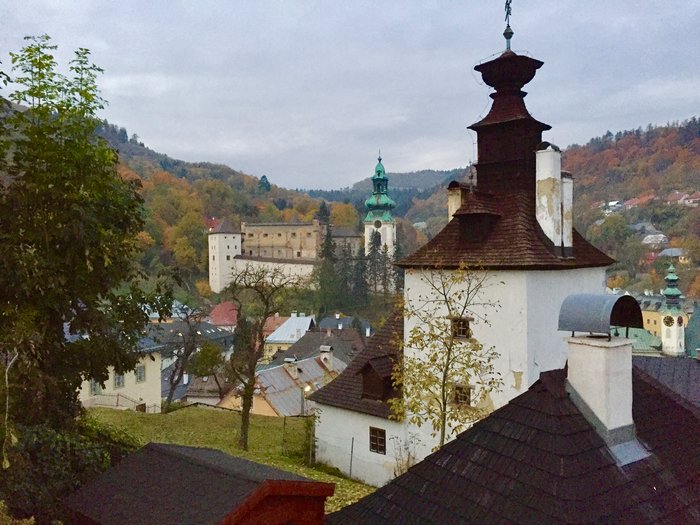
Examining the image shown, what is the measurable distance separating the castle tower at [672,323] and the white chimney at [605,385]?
52.2 m

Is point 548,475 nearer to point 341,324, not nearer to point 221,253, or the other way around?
point 341,324

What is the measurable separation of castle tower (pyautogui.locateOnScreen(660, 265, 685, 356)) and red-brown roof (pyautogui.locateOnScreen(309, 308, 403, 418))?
1716 inches

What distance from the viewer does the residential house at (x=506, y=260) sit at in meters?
13.1

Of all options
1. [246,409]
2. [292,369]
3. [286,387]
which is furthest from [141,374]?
[246,409]

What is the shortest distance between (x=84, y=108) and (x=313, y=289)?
3019 inches

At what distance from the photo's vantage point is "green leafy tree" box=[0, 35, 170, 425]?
9.46m

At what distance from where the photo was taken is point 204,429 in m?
23.5

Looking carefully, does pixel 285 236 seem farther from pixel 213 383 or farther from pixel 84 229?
pixel 84 229

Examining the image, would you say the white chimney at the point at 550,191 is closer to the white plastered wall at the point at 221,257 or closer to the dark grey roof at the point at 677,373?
the dark grey roof at the point at 677,373

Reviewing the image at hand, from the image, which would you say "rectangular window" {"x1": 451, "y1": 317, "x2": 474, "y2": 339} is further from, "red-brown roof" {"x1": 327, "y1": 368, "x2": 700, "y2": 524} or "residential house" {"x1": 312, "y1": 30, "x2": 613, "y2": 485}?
"red-brown roof" {"x1": 327, "y1": 368, "x2": 700, "y2": 524}

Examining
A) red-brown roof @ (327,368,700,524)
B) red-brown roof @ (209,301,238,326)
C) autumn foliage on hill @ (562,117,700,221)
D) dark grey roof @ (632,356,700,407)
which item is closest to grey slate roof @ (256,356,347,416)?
dark grey roof @ (632,356,700,407)

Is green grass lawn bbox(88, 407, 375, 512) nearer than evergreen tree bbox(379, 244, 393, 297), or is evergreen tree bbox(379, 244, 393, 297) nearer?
green grass lawn bbox(88, 407, 375, 512)

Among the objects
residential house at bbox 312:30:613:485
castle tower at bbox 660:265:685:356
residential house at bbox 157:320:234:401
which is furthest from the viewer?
castle tower at bbox 660:265:685:356

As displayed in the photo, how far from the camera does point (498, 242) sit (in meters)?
14.0
